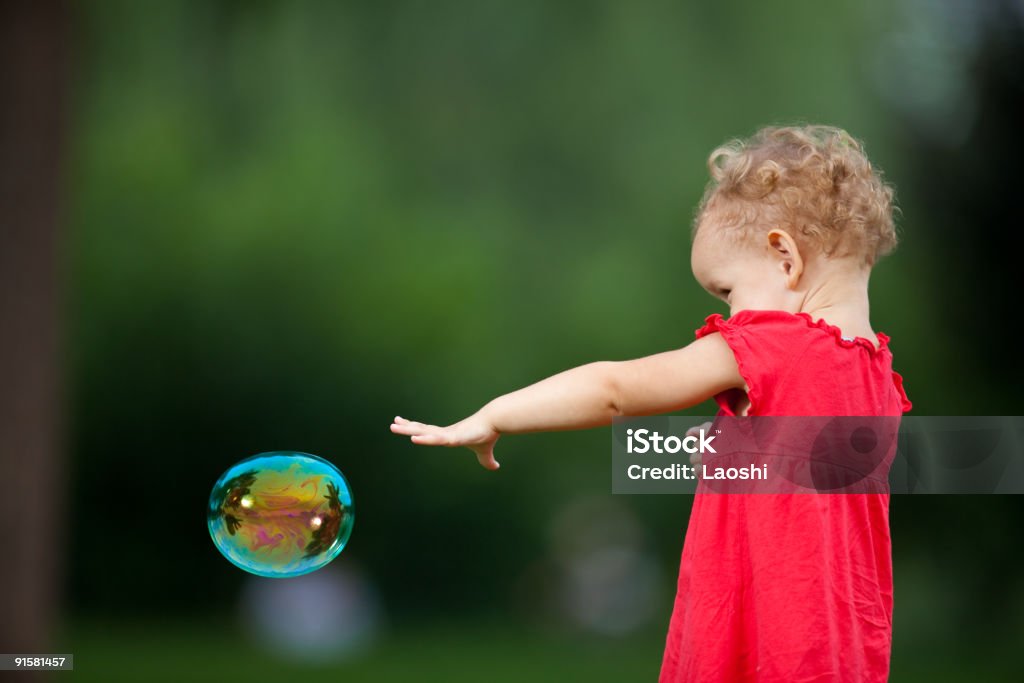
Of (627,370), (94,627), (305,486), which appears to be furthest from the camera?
(94,627)

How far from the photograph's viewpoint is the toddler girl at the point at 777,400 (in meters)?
1.65

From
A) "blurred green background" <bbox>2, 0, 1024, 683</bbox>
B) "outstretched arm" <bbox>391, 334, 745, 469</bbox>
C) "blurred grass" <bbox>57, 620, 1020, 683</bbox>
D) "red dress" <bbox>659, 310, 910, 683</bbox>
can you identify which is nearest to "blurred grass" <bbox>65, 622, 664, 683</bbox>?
"blurred grass" <bbox>57, 620, 1020, 683</bbox>

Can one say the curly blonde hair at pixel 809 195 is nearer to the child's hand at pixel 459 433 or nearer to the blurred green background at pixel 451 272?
the child's hand at pixel 459 433

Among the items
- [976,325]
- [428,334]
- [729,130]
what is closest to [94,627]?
[428,334]

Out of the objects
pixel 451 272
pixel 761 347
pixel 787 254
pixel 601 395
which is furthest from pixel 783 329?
pixel 451 272

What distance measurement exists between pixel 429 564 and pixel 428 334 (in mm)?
1477

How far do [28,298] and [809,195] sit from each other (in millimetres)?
2188

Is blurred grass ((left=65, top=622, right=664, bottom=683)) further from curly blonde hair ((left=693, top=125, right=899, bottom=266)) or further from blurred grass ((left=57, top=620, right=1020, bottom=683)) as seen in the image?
curly blonde hair ((left=693, top=125, right=899, bottom=266))

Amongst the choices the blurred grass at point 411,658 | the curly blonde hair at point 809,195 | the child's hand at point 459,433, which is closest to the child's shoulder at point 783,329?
the curly blonde hair at point 809,195

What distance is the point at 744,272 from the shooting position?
5.87 ft

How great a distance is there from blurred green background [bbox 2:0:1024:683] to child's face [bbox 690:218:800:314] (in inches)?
209

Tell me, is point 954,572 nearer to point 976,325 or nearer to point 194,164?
point 976,325

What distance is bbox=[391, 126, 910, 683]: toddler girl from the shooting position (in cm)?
165

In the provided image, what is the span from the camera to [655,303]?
7.33 metres
